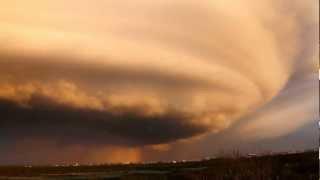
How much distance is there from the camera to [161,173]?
257 inches

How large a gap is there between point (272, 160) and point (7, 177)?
2.86 metres

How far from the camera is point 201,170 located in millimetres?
6645

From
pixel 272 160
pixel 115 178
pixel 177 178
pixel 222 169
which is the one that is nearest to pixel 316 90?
pixel 272 160

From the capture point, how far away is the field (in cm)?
634

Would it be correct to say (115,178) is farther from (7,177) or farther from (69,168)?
(7,177)

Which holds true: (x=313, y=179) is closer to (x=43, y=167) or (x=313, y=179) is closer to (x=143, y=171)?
(x=143, y=171)

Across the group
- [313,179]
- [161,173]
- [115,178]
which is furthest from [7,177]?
[313,179]

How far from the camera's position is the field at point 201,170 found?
6.34 m

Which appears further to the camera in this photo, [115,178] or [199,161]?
[199,161]

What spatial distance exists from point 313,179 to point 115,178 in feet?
6.88

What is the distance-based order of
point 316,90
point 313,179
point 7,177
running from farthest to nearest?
1. point 316,90
2. point 313,179
3. point 7,177

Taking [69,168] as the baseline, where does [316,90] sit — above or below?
above

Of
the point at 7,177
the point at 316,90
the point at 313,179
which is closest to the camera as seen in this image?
the point at 7,177

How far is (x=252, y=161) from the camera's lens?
22.4 feet
